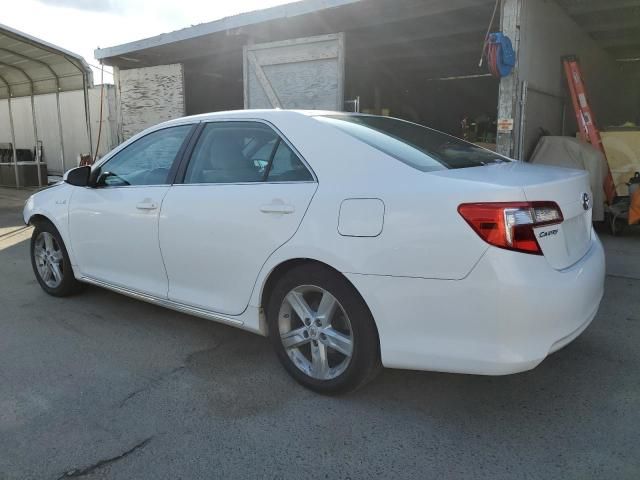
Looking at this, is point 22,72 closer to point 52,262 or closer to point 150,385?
point 52,262

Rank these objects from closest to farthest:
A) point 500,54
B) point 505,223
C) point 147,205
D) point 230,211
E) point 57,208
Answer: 1. point 505,223
2. point 230,211
3. point 147,205
4. point 57,208
5. point 500,54

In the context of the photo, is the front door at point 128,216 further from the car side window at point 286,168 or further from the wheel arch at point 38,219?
the car side window at point 286,168

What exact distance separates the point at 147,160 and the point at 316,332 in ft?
6.49

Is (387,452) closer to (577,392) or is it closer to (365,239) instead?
(365,239)

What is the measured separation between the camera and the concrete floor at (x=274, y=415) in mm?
2387

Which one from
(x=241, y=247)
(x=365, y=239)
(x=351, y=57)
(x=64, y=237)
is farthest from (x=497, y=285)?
(x=351, y=57)

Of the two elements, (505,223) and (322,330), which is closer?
(505,223)

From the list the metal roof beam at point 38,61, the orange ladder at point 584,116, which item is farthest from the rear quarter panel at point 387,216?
the metal roof beam at point 38,61

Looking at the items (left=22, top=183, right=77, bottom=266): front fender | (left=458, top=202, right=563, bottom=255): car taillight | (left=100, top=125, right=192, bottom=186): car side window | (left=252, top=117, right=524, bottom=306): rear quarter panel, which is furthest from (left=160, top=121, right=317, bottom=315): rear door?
(left=22, top=183, right=77, bottom=266): front fender

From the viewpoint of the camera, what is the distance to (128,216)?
3.80 meters

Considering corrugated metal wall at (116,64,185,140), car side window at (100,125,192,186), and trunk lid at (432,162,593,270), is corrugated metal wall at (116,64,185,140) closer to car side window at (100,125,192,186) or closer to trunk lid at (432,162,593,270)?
car side window at (100,125,192,186)

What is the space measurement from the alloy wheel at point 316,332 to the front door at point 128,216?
42.4 inches

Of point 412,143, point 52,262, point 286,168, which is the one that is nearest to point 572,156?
point 412,143

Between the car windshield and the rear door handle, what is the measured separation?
534 millimetres
